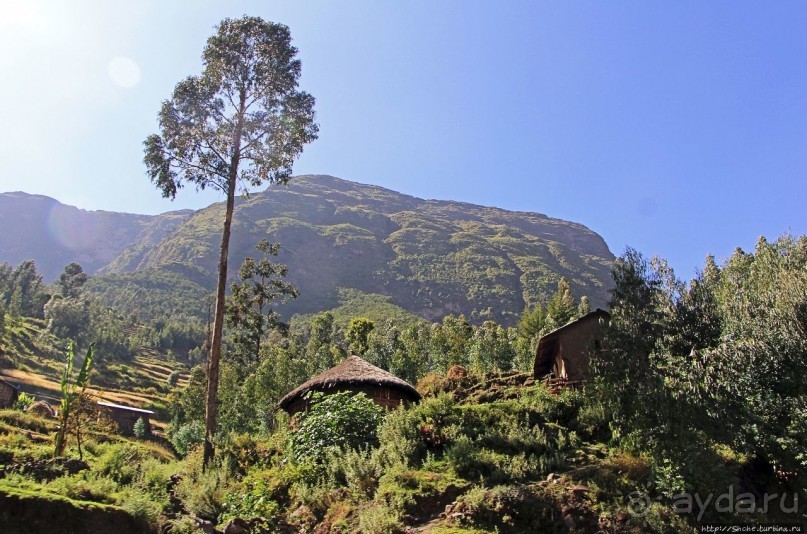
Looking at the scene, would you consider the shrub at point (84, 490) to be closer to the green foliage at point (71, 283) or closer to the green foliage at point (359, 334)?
the green foliage at point (359, 334)

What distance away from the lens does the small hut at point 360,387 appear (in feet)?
72.0

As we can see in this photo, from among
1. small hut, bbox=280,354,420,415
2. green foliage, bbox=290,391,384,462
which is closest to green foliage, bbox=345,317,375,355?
small hut, bbox=280,354,420,415

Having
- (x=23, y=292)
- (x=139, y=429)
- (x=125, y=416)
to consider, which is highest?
(x=23, y=292)

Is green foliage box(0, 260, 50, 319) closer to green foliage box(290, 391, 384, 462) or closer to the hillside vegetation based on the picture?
green foliage box(290, 391, 384, 462)

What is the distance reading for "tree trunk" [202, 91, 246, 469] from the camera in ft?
55.5

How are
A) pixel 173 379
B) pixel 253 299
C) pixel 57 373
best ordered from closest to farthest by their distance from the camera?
pixel 253 299 < pixel 57 373 < pixel 173 379

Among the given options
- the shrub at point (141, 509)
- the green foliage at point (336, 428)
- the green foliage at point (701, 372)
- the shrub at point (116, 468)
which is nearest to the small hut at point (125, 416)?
the shrub at point (116, 468)

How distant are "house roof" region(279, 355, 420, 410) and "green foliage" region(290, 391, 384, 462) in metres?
5.80

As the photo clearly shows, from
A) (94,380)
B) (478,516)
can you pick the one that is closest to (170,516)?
(478,516)

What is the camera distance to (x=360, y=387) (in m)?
22.2

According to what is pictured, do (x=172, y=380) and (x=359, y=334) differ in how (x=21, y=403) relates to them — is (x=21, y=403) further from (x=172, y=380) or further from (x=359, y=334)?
(x=172, y=380)

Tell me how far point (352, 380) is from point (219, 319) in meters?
6.21

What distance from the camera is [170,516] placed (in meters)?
10.7

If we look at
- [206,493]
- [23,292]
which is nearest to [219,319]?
[206,493]
